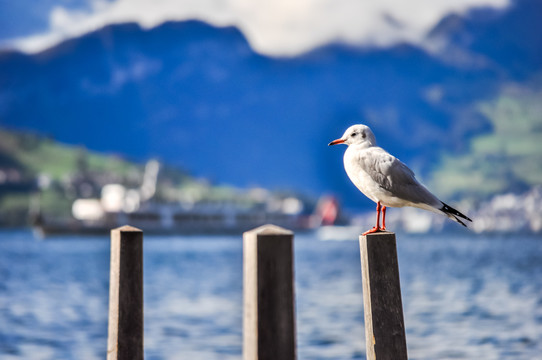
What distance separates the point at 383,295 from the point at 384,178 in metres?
1.03

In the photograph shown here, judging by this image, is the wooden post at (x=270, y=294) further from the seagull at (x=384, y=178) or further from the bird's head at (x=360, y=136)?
the bird's head at (x=360, y=136)

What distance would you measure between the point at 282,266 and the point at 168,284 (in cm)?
2983

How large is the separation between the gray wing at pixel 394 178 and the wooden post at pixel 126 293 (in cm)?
189

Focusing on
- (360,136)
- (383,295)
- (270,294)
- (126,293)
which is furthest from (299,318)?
(270,294)

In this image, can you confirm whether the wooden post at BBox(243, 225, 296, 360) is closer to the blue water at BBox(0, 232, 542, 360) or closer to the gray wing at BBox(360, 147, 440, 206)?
the gray wing at BBox(360, 147, 440, 206)

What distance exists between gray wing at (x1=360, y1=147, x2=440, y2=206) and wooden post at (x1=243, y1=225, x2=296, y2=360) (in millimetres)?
1522

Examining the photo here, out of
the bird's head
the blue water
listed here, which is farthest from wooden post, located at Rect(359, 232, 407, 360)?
the blue water

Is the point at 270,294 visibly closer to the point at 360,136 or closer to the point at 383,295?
the point at 383,295

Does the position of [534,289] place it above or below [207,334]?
above

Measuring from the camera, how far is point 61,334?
1705 cm

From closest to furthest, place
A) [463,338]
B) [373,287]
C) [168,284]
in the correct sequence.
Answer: [373,287] < [463,338] < [168,284]

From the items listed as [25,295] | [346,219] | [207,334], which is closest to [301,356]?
[207,334]

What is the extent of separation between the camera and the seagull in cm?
533

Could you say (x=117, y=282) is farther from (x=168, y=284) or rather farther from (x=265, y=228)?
(x=168, y=284)
